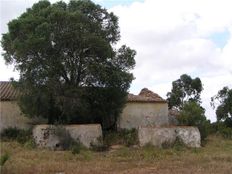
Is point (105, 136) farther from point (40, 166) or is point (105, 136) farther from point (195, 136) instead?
point (40, 166)

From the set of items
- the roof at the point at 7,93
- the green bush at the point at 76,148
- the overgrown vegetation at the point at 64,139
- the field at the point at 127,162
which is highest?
the roof at the point at 7,93

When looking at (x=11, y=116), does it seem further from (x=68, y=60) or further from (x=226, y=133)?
(x=226, y=133)

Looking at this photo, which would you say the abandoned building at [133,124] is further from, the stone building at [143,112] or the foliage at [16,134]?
the foliage at [16,134]

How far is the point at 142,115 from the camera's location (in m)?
36.7

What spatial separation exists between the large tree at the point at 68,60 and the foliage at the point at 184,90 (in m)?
18.3

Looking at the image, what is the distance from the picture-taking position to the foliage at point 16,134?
29.6m

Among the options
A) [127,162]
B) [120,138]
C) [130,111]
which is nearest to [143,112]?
[130,111]

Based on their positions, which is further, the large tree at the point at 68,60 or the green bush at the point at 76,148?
the large tree at the point at 68,60

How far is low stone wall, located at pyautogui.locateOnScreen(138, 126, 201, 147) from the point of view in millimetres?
26781

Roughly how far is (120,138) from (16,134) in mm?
7015

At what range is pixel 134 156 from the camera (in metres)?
22.7

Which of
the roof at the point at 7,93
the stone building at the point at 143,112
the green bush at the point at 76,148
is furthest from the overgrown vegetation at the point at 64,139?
the stone building at the point at 143,112

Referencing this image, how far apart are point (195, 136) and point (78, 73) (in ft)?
26.9

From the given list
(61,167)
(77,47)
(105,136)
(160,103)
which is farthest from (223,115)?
(61,167)
